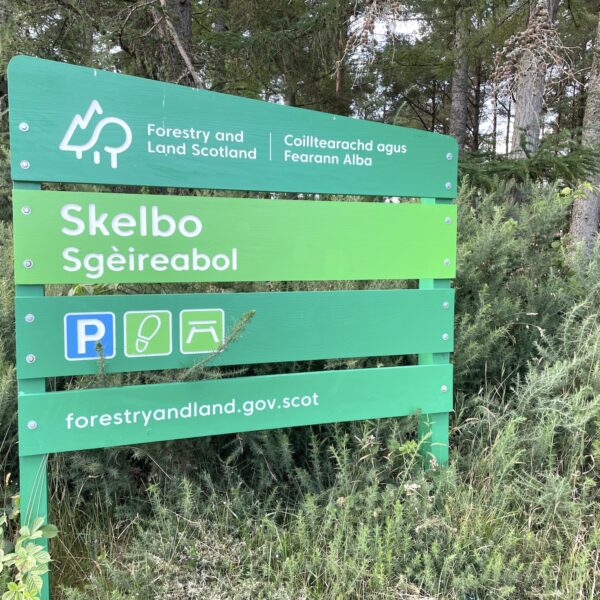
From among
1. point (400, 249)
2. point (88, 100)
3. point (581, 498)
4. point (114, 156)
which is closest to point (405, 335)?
point (400, 249)

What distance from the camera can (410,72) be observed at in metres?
12.8

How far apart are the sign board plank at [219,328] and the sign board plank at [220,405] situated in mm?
94

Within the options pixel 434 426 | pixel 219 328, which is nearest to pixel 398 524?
pixel 434 426

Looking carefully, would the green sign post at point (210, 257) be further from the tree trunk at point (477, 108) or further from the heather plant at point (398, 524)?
the tree trunk at point (477, 108)

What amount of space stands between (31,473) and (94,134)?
124 centimetres

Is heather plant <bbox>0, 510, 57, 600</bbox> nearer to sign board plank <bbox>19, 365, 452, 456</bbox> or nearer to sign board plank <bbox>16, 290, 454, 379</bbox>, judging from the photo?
sign board plank <bbox>19, 365, 452, 456</bbox>

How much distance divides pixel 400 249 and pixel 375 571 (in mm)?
1295

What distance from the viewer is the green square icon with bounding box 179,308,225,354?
2.08 m

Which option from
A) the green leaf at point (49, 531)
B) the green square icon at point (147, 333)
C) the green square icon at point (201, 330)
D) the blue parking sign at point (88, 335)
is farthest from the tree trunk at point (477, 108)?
the green leaf at point (49, 531)

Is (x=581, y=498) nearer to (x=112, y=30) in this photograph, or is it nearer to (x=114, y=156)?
(x=114, y=156)

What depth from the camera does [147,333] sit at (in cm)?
202

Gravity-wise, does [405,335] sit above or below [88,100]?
below

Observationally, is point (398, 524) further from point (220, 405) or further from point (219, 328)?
point (219, 328)

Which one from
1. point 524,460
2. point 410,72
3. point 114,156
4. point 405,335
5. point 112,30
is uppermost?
point 410,72
